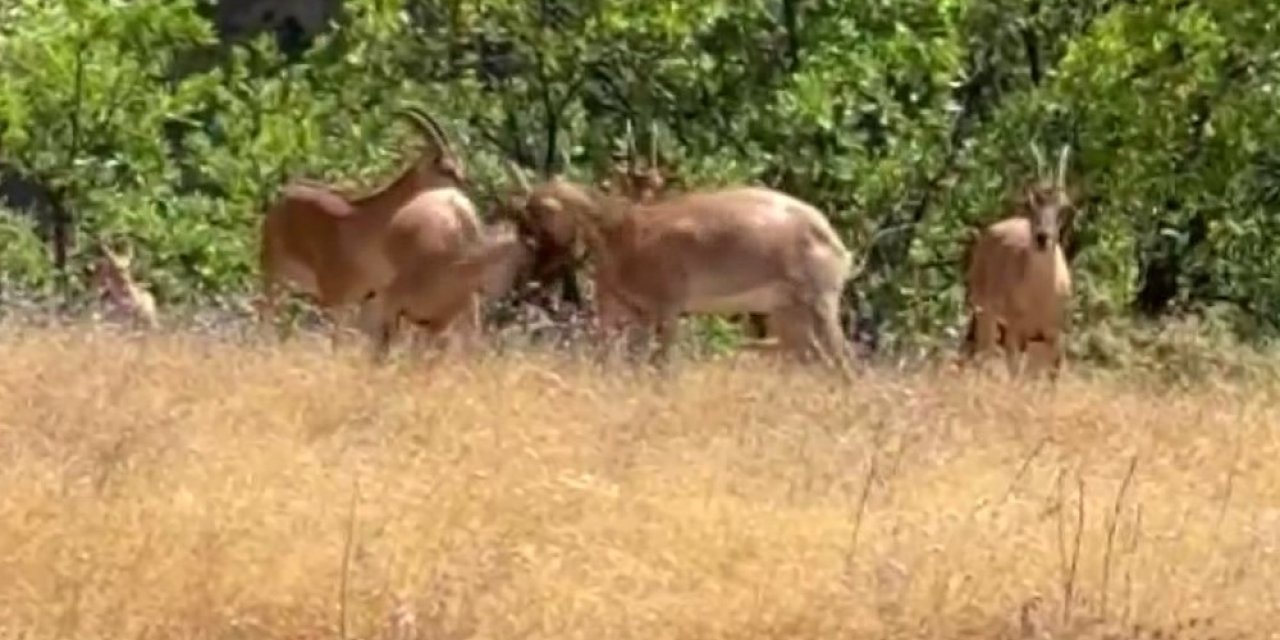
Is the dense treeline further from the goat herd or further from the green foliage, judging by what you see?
the goat herd

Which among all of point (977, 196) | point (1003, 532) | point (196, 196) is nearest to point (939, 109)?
point (977, 196)

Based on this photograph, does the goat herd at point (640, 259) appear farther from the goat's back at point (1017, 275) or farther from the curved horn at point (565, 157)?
the curved horn at point (565, 157)

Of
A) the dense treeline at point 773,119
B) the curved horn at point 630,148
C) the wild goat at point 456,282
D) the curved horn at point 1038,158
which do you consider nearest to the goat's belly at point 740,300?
the wild goat at point 456,282

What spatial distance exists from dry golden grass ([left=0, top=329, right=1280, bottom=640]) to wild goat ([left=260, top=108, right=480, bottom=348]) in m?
3.13

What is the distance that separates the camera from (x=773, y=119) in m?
27.3

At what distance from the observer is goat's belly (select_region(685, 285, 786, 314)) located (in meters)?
15.5

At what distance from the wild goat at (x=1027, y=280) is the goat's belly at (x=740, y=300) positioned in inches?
56.2

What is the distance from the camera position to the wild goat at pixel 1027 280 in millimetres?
16734

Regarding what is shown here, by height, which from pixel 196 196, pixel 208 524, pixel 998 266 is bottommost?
pixel 196 196

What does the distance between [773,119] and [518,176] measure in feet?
21.2

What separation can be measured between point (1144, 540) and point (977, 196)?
17890 millimetres

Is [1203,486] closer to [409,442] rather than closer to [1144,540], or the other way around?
[1144,540]

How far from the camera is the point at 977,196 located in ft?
88.2

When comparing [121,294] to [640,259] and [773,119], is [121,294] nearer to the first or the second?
[640,259]
